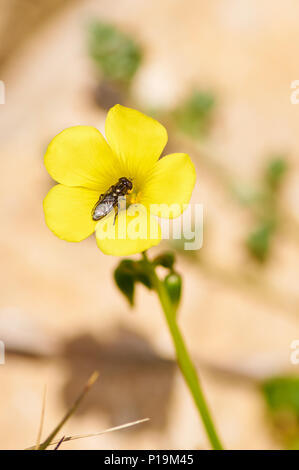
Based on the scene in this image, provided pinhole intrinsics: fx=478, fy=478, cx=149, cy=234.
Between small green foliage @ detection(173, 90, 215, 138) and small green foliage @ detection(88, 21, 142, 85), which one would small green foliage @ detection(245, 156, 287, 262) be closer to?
small green foliage @ detection(173, 90, 215, 138)

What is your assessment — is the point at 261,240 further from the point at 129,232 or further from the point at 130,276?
the point at 129,232

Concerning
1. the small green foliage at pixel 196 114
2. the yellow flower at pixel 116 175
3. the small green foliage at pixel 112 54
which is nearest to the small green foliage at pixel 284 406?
the yellow flower at pixel 116 175

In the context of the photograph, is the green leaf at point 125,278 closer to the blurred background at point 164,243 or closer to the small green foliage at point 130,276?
the small green foliage at point 130,276

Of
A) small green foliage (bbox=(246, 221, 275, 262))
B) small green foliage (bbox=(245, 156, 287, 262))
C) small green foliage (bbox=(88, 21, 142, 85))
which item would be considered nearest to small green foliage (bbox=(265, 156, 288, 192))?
small green foliage (bbox=(245, 156, 287, 262))

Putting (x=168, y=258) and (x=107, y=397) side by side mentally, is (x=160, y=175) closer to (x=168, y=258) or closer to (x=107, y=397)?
(x=168, y=258)

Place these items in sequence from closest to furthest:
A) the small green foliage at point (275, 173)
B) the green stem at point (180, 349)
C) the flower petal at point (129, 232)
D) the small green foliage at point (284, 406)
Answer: the flower petal at point (129, 232) < the green stem at point (180, 349) < the small green foliage at point (284, 406) < the small green foliage at point (275, 173)

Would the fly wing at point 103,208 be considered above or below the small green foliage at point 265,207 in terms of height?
below
